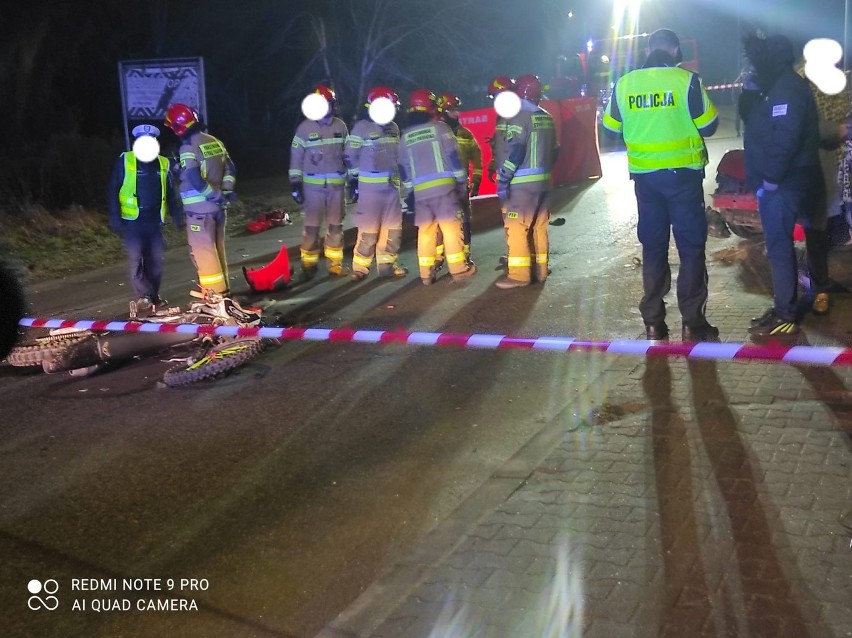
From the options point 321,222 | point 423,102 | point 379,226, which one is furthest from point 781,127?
point 321,222

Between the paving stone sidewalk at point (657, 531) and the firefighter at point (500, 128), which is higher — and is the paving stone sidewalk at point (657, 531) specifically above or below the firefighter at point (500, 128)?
below

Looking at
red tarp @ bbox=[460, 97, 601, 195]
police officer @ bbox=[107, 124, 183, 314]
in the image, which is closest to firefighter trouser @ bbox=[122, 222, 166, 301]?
police officer @ bbox=[107, 124, 183, 314]

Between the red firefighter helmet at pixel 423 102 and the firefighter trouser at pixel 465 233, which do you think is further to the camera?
the firefighter trouser at pixel 465 233

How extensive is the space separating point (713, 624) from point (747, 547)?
560 mm

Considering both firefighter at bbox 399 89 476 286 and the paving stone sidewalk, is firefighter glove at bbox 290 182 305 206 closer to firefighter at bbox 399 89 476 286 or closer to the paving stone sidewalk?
firefighter at bbox 399 89 476 286

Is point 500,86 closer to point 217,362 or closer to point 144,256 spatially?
point 144,256

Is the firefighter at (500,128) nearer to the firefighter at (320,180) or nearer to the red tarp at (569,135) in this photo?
the firefighter at (320,180)

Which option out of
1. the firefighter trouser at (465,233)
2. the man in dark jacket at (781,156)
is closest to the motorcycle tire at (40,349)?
the firefighter trouser at (465,233)

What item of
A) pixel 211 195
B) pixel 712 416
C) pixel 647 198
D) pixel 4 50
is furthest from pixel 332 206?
pixel 4 50

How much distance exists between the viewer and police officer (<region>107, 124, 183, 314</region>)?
324 inches

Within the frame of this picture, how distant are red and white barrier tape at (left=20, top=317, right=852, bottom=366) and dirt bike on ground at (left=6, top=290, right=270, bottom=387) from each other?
0.41ft

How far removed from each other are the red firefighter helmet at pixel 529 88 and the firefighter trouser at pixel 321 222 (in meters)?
2.27

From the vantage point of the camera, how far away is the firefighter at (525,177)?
8.32 meters

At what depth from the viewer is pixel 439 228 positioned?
29.5 ft
